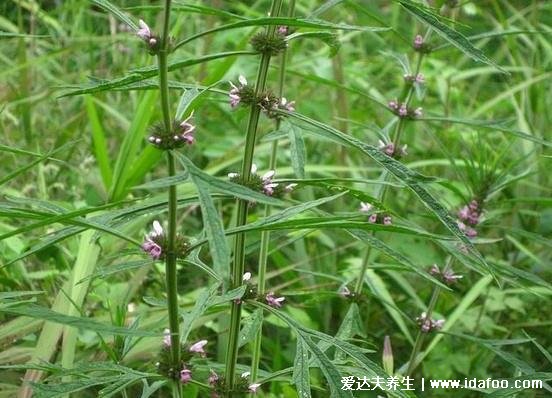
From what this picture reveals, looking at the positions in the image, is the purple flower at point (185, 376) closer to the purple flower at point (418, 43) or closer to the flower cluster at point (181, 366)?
the flower cluster at point (181, 366)

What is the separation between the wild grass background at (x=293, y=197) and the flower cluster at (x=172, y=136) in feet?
0.36

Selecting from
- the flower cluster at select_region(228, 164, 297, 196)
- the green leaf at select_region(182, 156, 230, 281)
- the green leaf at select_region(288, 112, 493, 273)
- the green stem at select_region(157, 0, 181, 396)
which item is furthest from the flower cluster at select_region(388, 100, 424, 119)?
the green leaf at select_region(182, 156, 230, 281)

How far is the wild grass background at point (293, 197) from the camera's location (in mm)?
1468

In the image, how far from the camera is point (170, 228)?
1020 millimetres

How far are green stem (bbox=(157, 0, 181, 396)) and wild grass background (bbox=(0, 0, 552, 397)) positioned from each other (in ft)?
0.23

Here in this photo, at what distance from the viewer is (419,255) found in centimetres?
229

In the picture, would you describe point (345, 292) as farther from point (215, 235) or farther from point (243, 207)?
point (215, 235)

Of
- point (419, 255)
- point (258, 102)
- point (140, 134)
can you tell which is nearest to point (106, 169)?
point (140, 134)

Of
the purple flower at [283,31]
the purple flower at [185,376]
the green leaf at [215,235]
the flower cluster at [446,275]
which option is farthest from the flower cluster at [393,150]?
the green leaf at [215,235]

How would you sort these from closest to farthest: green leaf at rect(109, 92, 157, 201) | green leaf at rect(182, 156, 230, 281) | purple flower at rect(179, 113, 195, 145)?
green leaf at rect(182, 156, 230, 281) < purple flower at rect(179, 113, 195, 145) < green leaf at rect(109, 92, 157, 201)

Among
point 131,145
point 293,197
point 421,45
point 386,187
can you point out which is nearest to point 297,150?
point 386,187

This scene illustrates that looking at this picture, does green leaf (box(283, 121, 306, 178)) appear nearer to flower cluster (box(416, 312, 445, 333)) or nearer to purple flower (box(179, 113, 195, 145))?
purple flower (box(179, 113, 195, 145))

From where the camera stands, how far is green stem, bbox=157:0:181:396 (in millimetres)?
937

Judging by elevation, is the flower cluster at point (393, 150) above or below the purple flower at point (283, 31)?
above
